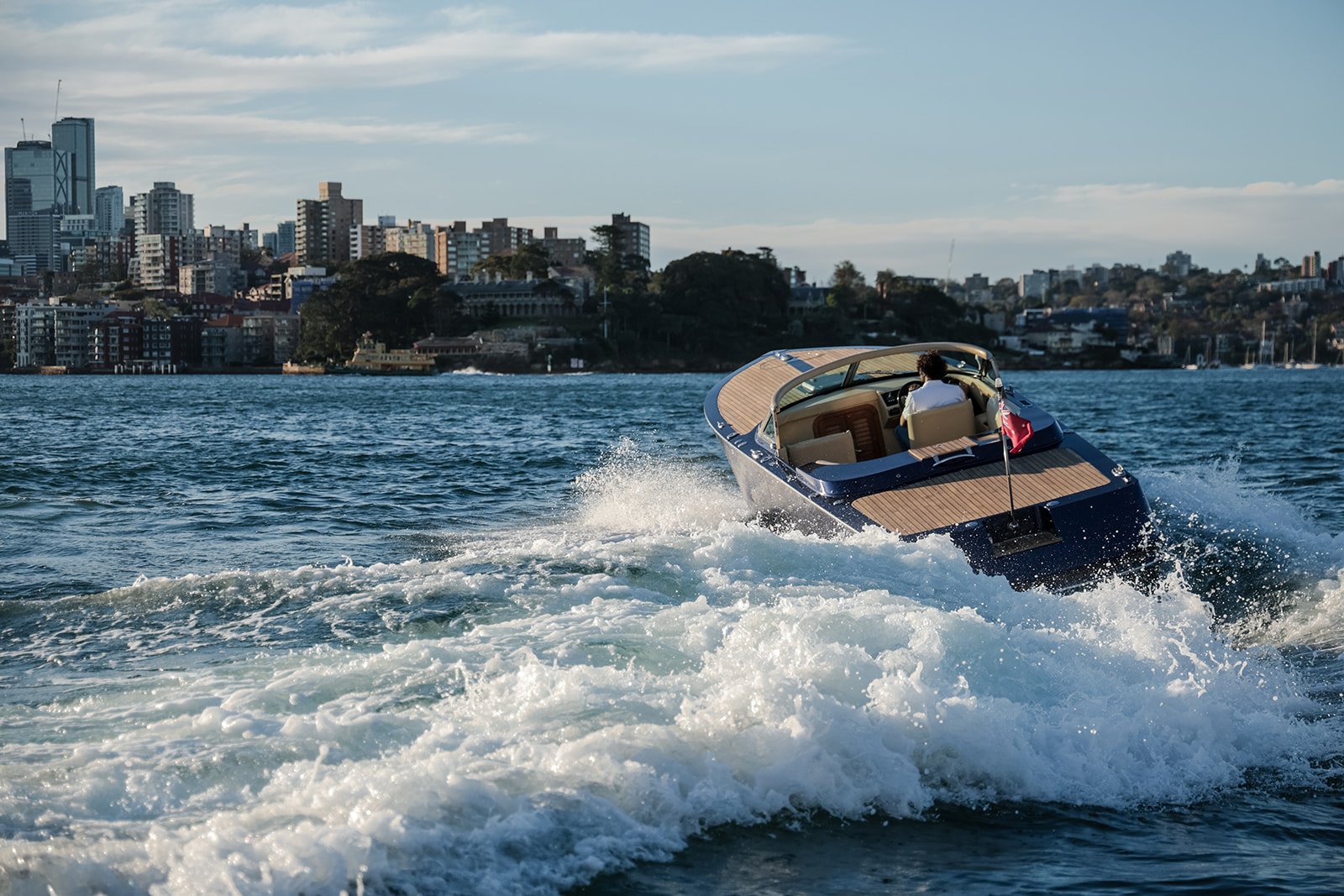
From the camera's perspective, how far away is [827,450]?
46.4 feet

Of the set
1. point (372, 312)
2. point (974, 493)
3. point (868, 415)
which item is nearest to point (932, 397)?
point (868, 415)

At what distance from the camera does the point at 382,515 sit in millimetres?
17891

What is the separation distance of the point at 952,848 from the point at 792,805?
2.50ft

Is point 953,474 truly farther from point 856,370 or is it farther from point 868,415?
point 856,370

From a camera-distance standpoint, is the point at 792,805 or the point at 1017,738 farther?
the point at 1017,738

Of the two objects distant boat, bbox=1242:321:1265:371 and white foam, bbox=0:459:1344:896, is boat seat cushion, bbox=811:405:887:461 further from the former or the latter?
distant boat, bbox=1242:321:1265:371

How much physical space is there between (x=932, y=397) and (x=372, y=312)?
137546mm

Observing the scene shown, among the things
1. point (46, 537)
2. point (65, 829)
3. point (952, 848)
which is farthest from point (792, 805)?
point (46, 537)

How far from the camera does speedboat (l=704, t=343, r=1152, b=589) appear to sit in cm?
1124

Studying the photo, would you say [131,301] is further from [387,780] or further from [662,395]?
[387,780]

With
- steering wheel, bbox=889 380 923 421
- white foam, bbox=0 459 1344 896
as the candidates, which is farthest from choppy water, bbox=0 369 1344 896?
steering wheel, bbox=889 380 923 421

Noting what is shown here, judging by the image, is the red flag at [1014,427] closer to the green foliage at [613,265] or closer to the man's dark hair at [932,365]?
the man's dark hair at [932,365]

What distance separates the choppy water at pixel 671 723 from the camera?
600 cm

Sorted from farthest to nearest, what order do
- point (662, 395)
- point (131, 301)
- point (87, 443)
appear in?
point (131, 301), point (662, 395), point (87, 443)
